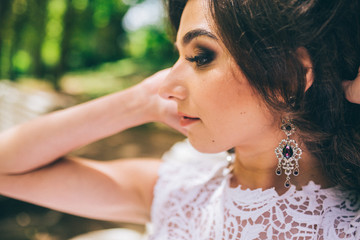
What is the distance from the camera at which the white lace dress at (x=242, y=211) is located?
1193 millimetres

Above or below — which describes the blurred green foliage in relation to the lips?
above

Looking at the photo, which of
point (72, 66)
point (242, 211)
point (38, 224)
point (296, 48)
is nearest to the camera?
point (296, 48)

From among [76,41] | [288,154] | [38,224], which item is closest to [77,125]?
[288,154]

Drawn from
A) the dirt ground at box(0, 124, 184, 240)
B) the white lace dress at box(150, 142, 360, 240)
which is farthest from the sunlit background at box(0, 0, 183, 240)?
the white lace dress at box(150, 142, 360, 240)

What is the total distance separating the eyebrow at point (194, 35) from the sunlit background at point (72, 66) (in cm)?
47

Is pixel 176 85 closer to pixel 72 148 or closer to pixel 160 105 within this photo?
pixel 160 105

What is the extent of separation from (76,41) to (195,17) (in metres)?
15.7

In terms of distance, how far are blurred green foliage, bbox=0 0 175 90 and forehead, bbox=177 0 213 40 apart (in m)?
6.56

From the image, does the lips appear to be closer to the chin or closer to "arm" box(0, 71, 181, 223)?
the chin

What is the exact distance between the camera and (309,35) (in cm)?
100

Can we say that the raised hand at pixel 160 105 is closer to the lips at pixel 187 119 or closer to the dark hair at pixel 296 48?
the lips at pixel 187 119

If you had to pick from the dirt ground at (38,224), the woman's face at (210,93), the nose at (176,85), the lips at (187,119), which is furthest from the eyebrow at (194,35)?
the dirt ground at (38,224)

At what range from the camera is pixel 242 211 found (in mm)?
1288

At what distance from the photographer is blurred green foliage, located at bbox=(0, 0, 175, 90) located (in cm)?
1057
